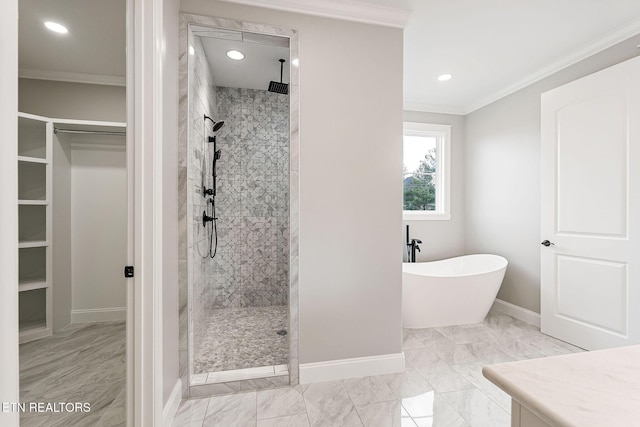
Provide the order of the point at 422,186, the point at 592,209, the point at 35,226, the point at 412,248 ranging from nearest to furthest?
the point at 35,226, the point at 592,209, the point at 412,248, the point at 422,186

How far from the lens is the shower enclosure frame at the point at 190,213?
5.92 feet

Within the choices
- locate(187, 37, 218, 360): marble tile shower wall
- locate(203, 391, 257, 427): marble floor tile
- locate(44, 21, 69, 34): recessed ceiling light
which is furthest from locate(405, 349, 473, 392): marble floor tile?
locate(44, 21, 69, 34): recessed ceiling light

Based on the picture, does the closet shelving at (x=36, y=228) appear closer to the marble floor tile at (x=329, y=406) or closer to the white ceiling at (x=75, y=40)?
the white ceiling at (x=75, y=40)

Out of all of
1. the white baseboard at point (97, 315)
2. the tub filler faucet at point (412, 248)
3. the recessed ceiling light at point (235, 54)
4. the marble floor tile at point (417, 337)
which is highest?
the recessed ceiling light at point (235, 54)

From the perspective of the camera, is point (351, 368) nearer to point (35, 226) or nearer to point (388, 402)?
point (388, 402)

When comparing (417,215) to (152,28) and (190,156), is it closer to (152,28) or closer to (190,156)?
(190,156)

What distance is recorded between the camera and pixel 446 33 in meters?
2.33

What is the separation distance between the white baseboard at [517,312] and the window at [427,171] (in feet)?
4.10

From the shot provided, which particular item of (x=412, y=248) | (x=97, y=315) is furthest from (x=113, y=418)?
(x=412, y=248)

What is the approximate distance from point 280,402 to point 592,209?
2873 millimetres

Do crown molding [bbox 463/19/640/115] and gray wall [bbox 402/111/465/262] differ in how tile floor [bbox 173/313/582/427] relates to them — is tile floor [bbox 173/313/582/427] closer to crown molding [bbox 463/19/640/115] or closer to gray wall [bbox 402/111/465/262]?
gray wall [bbox 402/111/465/262]

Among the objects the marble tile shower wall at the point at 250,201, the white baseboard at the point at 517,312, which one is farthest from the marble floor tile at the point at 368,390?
the white baseboard at the point at 517,312

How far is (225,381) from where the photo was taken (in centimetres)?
187
